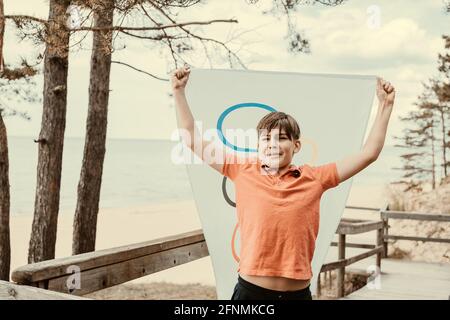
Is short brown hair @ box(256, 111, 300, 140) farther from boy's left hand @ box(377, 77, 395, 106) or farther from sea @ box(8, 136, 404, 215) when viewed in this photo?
sea @ box(8, 136, 404, 215)

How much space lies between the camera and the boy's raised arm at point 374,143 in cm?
208

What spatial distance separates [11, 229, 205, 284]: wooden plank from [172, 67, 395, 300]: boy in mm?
698

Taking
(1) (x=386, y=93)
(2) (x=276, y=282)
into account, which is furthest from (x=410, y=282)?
(2) (x=276, y=282)

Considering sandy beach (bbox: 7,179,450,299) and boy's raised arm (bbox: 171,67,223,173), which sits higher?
→ boy's raised arm (bbox: 171,67,223,173)

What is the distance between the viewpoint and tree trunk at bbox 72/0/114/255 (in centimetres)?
827

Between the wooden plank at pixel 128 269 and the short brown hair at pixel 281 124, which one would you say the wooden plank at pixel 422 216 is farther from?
the short brown hair at pixel 281 124

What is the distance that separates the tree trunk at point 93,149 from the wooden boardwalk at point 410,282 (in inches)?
158

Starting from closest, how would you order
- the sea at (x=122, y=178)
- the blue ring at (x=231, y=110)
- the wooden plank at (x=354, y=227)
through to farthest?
1. the blue ring at (x=231, y=110)
2. the wooden plank at (x=354, y=227)
3. the sea at (x=122, y=178)

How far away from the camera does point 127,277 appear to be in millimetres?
2742

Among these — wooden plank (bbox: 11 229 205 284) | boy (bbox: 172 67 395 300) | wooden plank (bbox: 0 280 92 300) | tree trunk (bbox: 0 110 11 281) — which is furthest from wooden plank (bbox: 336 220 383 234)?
tree trunk (bbox: 0 110 11 281)

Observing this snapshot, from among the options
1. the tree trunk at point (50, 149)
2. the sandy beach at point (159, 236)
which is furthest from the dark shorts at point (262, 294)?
the sandy beach at point (159, 236)

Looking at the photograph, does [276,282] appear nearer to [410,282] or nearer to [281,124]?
[281,124]
